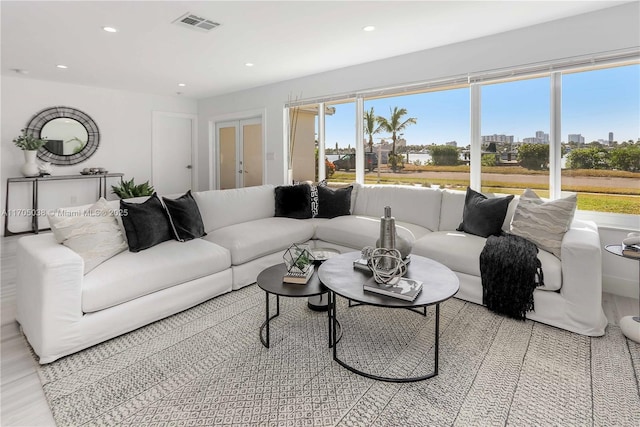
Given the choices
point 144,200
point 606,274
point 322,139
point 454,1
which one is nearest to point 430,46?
point 454,1

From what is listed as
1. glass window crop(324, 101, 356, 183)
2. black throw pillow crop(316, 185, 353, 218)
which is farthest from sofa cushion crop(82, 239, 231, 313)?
glass window crop(324, 101, 356, 183)

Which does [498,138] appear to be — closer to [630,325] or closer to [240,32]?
[630,325]

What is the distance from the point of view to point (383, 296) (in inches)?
72.9

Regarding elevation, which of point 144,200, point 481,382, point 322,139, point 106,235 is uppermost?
point 322,139

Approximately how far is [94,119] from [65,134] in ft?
1.70

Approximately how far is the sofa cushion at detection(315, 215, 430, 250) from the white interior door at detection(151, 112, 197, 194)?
446cm

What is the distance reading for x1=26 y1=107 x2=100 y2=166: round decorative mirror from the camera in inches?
215

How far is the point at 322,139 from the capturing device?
17.3 ft

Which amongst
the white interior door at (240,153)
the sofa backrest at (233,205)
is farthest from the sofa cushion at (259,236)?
the white interior door at (240,153)

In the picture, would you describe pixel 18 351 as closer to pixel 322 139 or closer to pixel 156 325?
pixel 156 325

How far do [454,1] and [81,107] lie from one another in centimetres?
595

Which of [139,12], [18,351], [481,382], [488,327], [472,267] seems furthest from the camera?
[139,12]

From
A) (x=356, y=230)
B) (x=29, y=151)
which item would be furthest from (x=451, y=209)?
(x=29, y=151)

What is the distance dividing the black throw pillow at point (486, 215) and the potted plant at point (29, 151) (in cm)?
607
